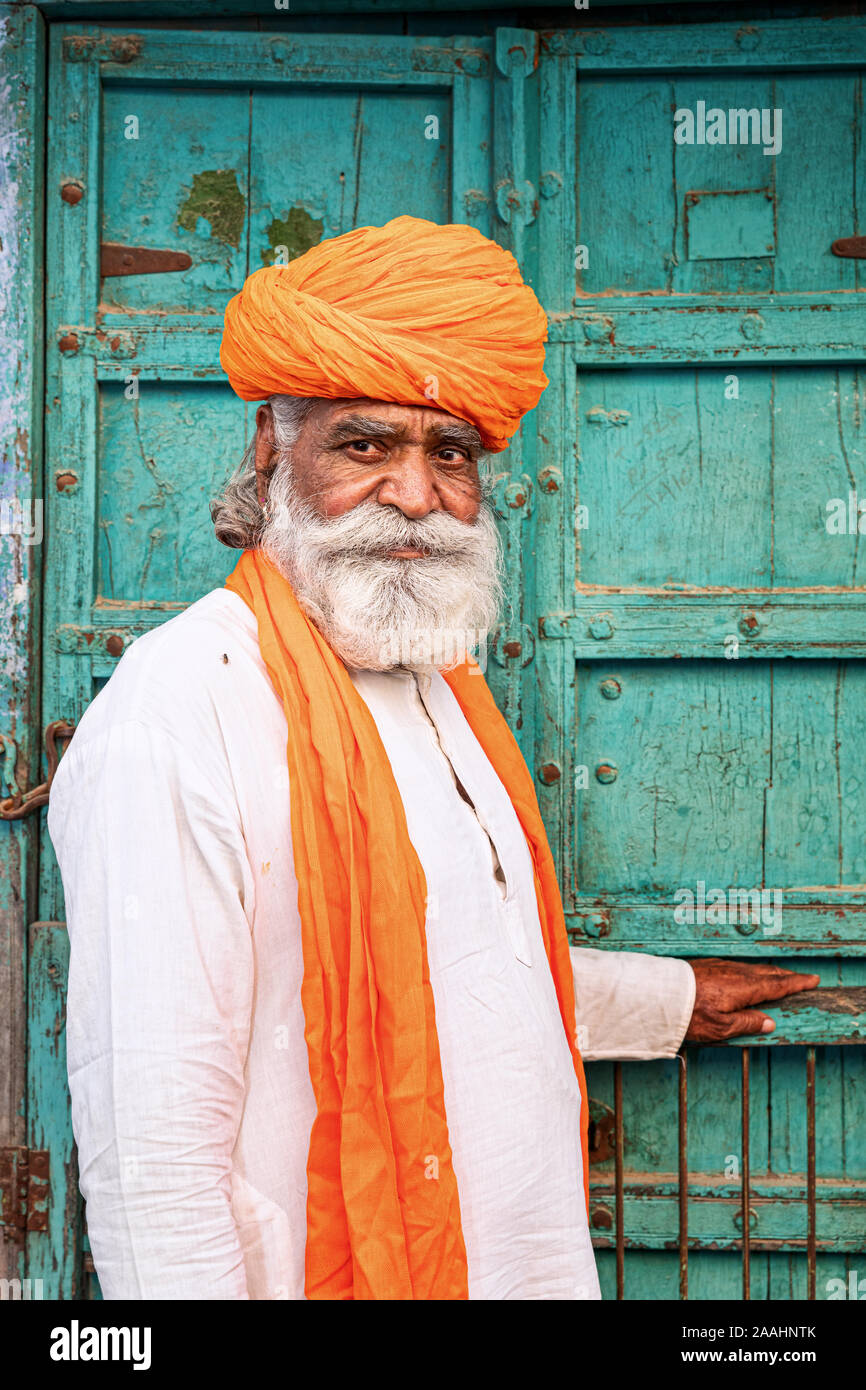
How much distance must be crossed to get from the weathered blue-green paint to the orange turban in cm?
68

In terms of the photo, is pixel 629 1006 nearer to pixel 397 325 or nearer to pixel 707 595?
pixel 707 595

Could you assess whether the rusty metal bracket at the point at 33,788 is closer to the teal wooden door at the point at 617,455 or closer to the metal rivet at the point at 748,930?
the teal wooden door at the point at 617,455

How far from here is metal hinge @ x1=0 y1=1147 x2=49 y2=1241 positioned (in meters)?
1.96

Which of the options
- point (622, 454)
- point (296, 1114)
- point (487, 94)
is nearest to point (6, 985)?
point (296, 1114)

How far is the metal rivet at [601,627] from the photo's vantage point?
202 centimetres

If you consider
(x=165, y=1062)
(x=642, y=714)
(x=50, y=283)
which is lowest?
(x=165, y=1062)

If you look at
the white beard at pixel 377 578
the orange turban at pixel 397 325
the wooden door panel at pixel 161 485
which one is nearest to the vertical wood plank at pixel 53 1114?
the wooden door panel at pixel 161 485

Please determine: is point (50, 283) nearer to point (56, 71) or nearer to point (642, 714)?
point (56, 71)

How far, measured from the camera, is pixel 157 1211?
1.13 meters

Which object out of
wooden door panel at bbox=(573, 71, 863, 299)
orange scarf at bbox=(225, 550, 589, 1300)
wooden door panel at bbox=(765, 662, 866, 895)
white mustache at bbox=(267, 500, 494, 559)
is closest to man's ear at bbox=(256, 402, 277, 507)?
white mustache at bbox=(267, 500, 494, 559)

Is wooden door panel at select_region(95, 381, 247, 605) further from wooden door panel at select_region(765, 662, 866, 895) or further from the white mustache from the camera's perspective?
wooden door panel at select_region(765, 662, 866, 895)

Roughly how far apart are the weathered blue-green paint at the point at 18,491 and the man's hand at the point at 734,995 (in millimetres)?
1318

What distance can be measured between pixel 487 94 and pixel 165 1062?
Answer: 1.87 m

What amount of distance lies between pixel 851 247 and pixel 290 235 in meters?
1.13
